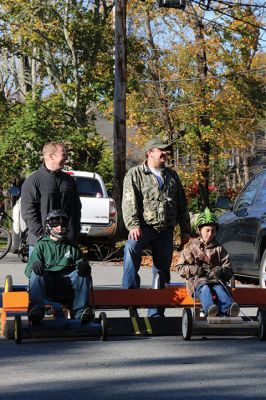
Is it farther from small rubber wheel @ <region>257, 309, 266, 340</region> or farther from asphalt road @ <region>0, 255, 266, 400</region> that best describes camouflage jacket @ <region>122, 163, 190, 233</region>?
small rubber wheel @ <region>257, 309, 266, 340</region>

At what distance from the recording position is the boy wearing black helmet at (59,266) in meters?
9.51

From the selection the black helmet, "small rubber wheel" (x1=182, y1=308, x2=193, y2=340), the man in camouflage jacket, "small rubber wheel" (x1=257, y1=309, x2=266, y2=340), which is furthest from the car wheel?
the black helmet

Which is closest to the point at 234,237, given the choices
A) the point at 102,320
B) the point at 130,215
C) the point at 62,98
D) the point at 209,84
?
the point at 130,215

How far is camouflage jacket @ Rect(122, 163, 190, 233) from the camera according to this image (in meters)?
10.5

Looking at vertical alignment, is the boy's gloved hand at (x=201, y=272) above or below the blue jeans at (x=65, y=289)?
A: above

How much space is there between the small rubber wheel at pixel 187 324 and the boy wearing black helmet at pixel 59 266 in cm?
88

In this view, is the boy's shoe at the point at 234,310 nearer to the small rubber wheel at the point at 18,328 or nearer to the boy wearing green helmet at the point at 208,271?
the boy wearing green helmet at the point at 208,271

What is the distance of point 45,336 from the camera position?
9.33m

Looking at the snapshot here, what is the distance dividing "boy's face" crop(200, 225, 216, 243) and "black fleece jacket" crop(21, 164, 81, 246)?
1197 mm

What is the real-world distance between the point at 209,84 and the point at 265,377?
3732 cm

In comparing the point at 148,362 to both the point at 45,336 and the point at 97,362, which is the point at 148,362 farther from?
the point at 45,336

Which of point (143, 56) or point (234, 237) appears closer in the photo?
point (234, 237)

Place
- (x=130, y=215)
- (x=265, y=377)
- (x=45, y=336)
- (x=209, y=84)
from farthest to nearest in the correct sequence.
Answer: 1. (x=209, y=84)
2. (x=130, y=215)
3. (x=45, y=336)
4. (x=265, y=377)

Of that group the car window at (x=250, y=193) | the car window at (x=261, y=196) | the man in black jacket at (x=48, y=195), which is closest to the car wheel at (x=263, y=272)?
the car window at (x=261, y=196)
